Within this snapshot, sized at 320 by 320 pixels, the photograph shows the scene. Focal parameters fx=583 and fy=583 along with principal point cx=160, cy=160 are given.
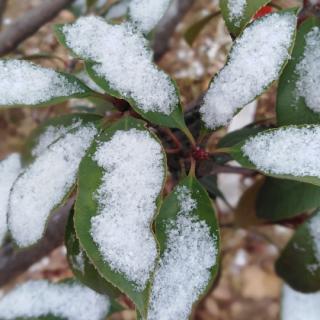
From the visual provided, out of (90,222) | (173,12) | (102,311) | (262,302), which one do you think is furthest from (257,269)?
(90,222)

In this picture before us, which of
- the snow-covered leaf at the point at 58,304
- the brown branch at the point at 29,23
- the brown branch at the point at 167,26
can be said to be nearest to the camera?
the snow-covered leaf at the point at 58,304

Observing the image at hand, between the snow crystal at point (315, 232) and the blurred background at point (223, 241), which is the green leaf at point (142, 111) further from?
the blurred background at point (223, 241)

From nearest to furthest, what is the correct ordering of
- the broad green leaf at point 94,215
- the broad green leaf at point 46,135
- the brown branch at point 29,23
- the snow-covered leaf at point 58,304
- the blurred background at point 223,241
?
the broad green leaf at point 94,215 < the broad green leaf at point 46,135 < the snow-covered leaf at point 58,304 < the brown branch at point 29,23 < the blurred background at point 223,241

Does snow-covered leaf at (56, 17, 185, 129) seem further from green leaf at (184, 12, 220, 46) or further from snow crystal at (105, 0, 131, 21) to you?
snow crystal at (105, 0, 131, 21)

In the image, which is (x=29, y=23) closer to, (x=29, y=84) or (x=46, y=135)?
(x=46, y=135)

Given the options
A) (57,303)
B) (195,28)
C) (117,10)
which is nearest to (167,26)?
(117,10)

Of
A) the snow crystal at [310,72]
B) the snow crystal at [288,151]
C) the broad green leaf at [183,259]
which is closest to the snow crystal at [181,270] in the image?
the broad green leaf at [183,259]

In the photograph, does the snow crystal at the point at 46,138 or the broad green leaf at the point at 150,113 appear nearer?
the broad green leaf at the point at 150,113
